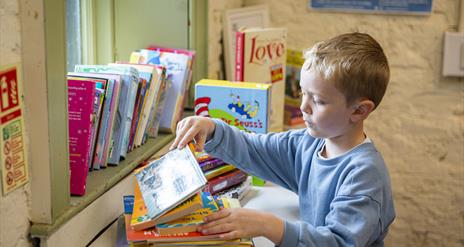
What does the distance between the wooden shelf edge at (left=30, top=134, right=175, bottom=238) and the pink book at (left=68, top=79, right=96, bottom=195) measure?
→ 0.19 ft

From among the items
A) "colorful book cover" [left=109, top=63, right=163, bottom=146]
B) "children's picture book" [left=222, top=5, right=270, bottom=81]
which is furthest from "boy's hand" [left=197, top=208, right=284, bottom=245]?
"children's picture book" [left=222, top=5, right=270, bottom=81]

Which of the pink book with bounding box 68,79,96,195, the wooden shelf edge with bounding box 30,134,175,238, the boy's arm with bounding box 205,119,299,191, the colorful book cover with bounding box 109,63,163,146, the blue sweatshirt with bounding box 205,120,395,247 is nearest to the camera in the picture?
the wooden shelf edge with bounding box 30,134,175,238

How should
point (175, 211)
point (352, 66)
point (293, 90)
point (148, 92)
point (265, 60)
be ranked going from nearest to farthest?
1. point (175, 211)
2. point (352, 66)
3. point (148, 92)
4. point (265, 60)
5. point (293, 90)

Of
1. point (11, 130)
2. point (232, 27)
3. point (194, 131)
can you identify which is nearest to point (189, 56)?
point (232, 27)

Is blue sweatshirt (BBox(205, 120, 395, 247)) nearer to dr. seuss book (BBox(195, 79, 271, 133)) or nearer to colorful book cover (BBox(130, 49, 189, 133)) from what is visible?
dr. seuss book (BBox(195, 79, 271, 133))

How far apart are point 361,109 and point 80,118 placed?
1.99 ft

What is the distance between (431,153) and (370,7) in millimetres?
623

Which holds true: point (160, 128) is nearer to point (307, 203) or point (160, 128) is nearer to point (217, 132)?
point (217, 132)

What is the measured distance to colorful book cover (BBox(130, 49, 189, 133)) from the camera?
76.5 inches

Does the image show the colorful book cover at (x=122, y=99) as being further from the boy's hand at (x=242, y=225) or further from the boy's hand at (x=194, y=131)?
the boy's hand at (x=242, y=225)

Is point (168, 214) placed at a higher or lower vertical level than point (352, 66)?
lower

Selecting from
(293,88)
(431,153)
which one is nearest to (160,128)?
(293,88)

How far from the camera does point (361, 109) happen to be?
1.37 metres

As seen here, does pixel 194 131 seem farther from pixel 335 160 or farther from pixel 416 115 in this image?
pixel 416 115
